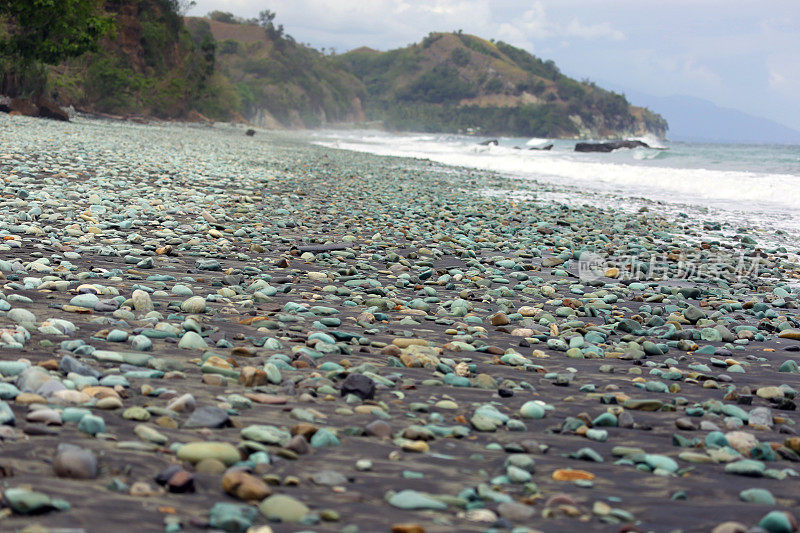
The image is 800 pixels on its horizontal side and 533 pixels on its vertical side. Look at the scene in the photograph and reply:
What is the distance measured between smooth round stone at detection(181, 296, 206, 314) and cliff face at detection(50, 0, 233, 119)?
103 ft

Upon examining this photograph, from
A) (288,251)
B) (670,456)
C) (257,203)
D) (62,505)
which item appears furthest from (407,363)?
(257,203)

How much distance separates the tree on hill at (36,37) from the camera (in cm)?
2694

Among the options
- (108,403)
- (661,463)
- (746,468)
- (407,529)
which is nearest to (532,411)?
(661,463)

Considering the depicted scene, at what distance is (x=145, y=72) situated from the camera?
52.8 meters

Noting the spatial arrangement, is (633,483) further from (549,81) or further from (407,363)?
(549,81)

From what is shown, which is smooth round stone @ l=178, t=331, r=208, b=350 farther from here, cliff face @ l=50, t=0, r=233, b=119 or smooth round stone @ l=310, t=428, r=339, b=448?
cliff face @ l=50, t=0, r=233, b=119

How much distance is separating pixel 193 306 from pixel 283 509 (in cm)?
261

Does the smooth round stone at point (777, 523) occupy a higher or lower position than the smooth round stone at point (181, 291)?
lower

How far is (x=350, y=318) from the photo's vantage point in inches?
179

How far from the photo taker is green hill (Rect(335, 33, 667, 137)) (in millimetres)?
155875

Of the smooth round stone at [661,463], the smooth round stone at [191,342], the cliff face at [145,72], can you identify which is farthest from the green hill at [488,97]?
the smooth round stone at [661,463]

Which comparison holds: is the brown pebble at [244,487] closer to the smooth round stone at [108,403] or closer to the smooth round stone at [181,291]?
the smooth round stone at [108,403]

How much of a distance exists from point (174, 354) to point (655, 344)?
2.96 metres

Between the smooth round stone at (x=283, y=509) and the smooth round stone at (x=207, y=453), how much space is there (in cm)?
30
